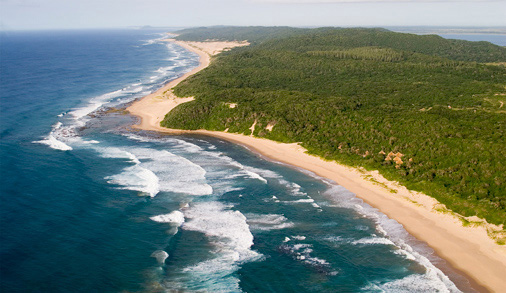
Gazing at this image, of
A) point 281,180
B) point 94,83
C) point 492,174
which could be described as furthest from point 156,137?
point 94,83

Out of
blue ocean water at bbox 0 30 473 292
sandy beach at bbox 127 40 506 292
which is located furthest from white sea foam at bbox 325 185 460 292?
sandy beach at bbox 127 40 506 292

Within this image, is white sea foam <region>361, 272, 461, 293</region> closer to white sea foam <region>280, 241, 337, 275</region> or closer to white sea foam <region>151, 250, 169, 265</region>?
white sea foam <region>280, 241, 337, 275</region>

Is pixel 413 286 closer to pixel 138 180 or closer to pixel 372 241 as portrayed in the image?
pixel 372 241

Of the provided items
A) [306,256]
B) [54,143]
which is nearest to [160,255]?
[306,256]

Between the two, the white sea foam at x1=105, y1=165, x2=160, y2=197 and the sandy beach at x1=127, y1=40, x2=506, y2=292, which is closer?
the sandy beach at x1=127, y1=40, x2=506, y2=292

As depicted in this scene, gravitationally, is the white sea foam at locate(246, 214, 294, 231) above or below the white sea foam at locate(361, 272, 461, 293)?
above

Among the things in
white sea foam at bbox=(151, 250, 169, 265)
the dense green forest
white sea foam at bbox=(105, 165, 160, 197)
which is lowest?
white sea foam at bbox=(151, 250, 169, 265)

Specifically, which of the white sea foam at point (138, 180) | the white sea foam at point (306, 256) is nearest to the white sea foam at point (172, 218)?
the white sea foam at point (138, 180)
